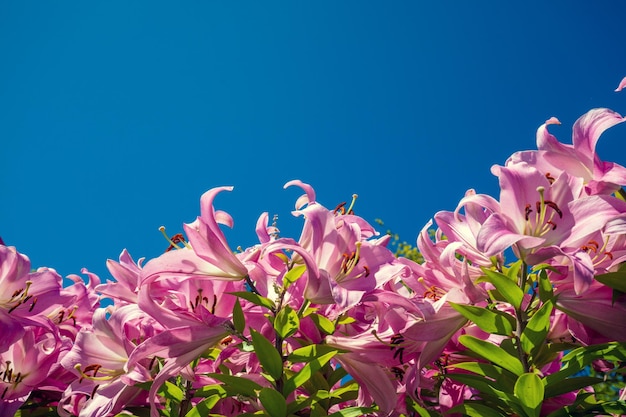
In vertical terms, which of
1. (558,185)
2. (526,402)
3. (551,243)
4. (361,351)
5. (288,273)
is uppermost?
(558,185)

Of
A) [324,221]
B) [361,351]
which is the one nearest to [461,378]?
[361,351]

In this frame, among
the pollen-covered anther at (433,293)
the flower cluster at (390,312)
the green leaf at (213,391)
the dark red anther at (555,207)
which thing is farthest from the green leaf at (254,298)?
the dark red anther at (555,207)

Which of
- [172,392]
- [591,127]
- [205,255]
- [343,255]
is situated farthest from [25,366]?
[591,127]

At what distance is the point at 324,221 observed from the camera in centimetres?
159

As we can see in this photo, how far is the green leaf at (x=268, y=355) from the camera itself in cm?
146

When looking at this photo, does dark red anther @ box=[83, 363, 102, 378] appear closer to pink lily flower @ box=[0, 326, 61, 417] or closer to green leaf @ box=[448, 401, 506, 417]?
pink lily flower @ box=[0, 326, 61, 417]

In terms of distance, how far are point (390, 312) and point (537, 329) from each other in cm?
35

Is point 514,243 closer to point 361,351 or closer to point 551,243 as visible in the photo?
point 551,243

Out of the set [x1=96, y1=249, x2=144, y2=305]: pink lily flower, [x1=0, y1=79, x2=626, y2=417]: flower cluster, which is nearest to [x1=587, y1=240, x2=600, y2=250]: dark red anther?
[x1=0, y1=79, x2=626, y2=417]: flower cluster

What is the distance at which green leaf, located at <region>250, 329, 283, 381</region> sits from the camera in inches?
57.5

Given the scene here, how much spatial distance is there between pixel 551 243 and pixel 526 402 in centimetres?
38

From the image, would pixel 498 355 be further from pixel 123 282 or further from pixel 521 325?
pixel 123 282

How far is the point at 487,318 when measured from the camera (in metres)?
1.50

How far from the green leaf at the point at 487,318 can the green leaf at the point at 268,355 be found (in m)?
0.44
